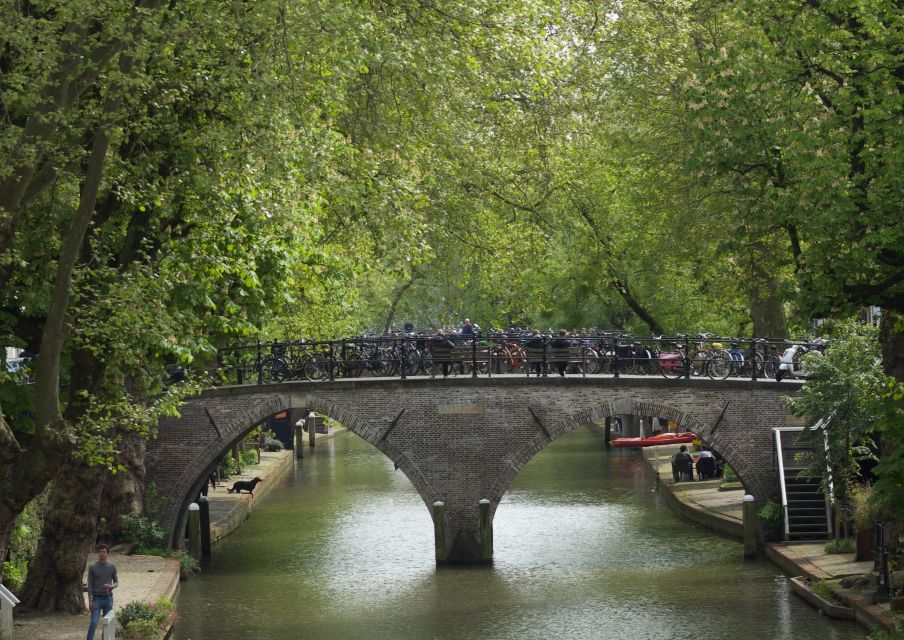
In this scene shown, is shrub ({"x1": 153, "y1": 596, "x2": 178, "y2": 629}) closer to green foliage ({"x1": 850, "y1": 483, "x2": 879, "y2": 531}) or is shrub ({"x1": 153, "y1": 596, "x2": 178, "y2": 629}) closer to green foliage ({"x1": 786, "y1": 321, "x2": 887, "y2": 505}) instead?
green foliage ({"x1": 850, "y1": 483, "x2": 879, "y2": 531})

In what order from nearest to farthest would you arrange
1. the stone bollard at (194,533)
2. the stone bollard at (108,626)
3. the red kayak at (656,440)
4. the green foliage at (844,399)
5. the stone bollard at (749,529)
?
the stone bollard at (108,626)
the green foliage at (844,399)
the stone bollard at (749,529)
the stone bollard at (194,533)
the red kayak at (656,440)

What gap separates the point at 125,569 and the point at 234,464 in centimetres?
1833

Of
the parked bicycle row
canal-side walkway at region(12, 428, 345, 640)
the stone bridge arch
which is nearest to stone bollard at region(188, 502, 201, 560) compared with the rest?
the stone bridge arch

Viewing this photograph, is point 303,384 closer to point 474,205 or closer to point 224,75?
point 474,205

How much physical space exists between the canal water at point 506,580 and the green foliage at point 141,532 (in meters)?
1.40

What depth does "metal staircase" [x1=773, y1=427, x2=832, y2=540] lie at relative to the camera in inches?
1145

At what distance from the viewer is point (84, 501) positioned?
21.6 meters

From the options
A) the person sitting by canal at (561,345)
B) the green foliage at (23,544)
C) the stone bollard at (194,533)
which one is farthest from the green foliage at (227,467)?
the green foliage at (23,544)

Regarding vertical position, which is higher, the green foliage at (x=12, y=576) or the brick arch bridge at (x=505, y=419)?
the brick arch bridge at (x=505, y=419)

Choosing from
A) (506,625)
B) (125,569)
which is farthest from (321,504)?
(506,625)

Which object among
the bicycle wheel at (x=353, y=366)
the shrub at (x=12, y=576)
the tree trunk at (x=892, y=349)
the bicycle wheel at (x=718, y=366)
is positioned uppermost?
the bicycle wheel at (x=353, y=366)

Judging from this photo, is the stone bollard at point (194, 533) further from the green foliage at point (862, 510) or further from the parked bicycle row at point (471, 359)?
the green foliage at point (862, 510)

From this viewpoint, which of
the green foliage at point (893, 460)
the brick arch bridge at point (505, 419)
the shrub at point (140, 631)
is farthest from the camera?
the brick arch bridge at point (505, 419)

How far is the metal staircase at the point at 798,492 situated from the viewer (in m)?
29.1
